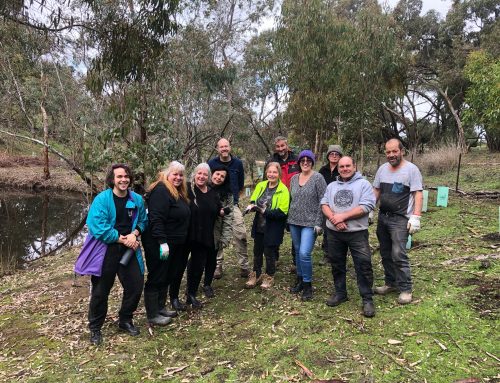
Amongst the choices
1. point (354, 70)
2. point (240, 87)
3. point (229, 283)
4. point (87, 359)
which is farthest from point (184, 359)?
point (240, 87)

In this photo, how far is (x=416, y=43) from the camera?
72.4 ft

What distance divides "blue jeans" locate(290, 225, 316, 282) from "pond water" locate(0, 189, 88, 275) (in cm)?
653

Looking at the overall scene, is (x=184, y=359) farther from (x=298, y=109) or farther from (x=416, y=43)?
(x=416, y=43)

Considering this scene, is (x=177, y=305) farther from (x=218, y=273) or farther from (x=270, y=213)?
(x=270, y=213)

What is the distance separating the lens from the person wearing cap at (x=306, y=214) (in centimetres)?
423

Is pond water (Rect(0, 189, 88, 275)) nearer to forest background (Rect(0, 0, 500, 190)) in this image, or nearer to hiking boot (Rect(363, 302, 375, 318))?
forest background (Rect(0, 0, 500, 190))

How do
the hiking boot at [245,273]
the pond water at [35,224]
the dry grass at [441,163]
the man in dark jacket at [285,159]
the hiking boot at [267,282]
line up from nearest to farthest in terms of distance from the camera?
the hiking boot at [267,282] < the man in dark jacket at [285,159] < the hiking boot at [245,273] < the pond water at [35,224] < the dry grass at [441,163]

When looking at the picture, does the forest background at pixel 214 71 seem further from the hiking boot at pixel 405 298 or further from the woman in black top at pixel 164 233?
the hiking boot at pixel 405 298

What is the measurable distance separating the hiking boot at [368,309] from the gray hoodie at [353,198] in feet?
2.43

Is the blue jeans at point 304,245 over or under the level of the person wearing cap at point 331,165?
under

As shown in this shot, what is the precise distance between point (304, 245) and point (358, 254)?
592mm

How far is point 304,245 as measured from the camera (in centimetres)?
423

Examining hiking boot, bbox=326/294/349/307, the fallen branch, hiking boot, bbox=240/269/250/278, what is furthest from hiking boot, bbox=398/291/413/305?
hiking boot, bbox=240/269/250/278

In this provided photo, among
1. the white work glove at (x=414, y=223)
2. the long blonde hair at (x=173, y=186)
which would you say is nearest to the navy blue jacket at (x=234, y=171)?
the long blonde hair at (x=173, y=186)
